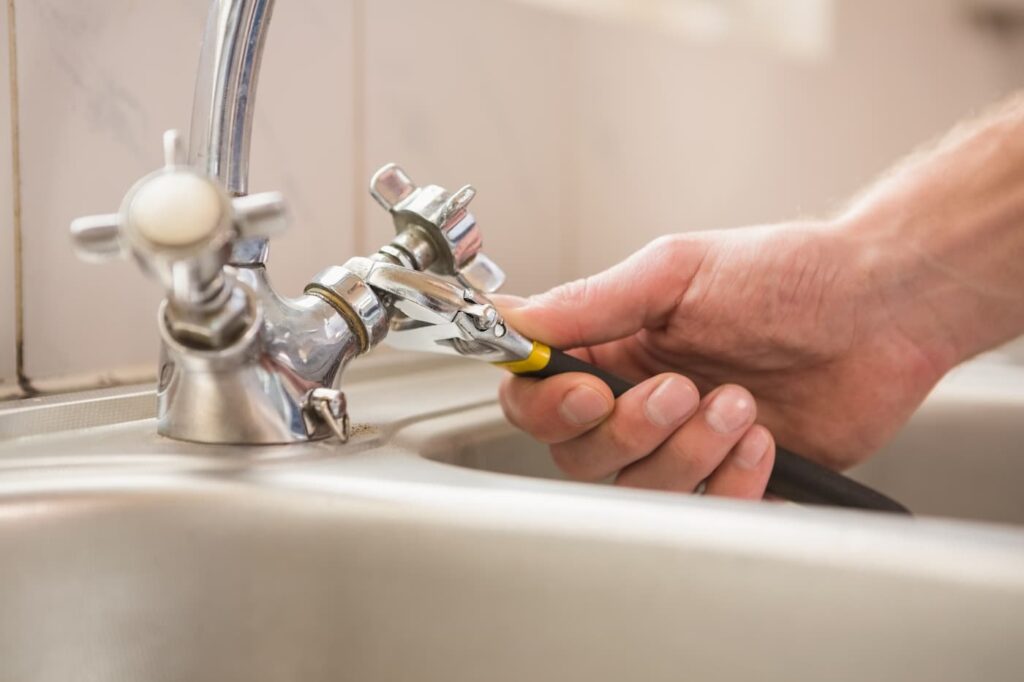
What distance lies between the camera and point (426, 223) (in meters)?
0.38

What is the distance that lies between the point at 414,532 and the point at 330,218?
1.13ft

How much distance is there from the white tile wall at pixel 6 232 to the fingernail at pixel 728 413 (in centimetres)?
31

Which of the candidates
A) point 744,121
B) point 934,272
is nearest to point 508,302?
point 934,272

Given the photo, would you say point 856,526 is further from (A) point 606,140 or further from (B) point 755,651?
(A) point 606,140

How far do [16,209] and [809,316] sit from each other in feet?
1.29

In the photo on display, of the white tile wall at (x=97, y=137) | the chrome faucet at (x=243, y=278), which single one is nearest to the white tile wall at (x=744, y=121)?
the white tile wall at (x=97, y=137)

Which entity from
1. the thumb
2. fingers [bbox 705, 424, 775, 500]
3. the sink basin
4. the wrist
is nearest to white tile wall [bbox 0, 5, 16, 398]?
the sink basin

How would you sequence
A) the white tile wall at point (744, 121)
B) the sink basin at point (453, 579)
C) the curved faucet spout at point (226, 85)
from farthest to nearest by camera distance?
the white tile wall at point (744, 121)
the curved faucet spout at point (226, 85)
the sink basin at point (453, 579)

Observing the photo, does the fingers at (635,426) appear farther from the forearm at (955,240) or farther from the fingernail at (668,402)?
the forearm at (955,240)

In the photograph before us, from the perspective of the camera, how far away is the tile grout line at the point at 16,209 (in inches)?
15.7

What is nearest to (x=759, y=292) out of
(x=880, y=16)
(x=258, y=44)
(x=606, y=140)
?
(x=258, y=44)

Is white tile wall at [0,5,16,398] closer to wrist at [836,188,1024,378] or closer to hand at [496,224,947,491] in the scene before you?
hand at [496,224,947,491]

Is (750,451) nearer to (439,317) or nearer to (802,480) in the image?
(802,480)

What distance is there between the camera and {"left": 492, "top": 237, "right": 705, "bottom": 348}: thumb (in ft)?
1.47
